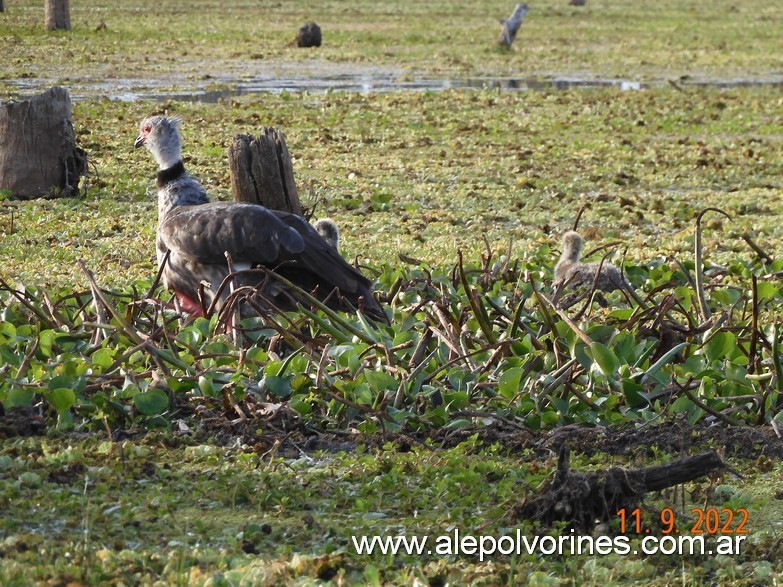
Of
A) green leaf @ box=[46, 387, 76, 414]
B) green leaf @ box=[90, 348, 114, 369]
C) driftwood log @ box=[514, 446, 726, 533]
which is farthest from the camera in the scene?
green leaf @ box=[90, 348, 114, 369]

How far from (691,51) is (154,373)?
87.0 feet

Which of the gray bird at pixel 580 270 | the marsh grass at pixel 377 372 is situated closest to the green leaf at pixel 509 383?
the marsh grass at pixel 377 372

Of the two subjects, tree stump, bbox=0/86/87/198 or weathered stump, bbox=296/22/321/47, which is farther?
weathered stump, bbox=296/22/321/47

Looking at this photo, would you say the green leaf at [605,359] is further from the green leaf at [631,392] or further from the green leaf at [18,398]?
the green leaf at [18,398]

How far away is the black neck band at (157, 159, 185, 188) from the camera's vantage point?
7547 mm

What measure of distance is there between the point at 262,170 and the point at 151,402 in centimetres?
321

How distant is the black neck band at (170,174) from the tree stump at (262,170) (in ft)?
1.28

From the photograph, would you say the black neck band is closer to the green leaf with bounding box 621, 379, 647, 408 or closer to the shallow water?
the green leaf with bounding box 621, 379, 647, 408

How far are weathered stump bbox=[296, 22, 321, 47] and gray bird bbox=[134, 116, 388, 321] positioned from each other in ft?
69.9

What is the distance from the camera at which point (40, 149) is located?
10.8 metres

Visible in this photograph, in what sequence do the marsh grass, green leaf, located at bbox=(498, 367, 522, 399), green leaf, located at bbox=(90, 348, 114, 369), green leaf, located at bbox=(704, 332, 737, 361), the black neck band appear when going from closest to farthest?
the marsh grass, green leaf, located at bbox=(498, 367, 522, 399), green leaf, located at bbox=(90, 348, 114, 369), green leaf, located at bbox=(704, 332, 737, 361), the black neck band

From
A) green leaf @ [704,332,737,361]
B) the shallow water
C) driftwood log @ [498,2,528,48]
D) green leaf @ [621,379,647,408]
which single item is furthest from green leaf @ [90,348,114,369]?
driftwood log @ [498,2,528,48]

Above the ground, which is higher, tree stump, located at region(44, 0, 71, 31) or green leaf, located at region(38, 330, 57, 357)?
tree stump, located at region(44, 0, 71, 31)
